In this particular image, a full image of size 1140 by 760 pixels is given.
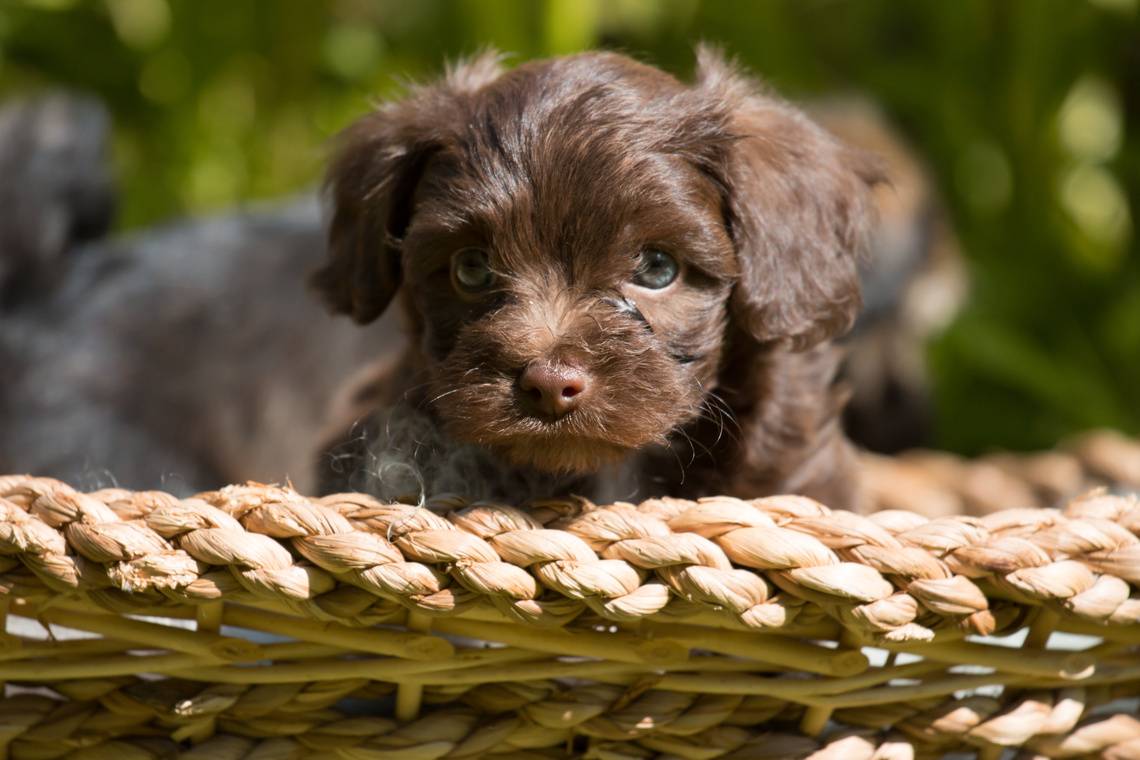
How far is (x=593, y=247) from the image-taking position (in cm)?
158

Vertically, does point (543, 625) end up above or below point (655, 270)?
below

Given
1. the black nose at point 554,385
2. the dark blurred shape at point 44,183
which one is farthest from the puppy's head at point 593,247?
the dark blurred shape at point 44,183

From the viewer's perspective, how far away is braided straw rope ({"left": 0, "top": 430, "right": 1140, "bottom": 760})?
1307mm

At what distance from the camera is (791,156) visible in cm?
183

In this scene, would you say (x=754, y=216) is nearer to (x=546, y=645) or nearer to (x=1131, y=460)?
(x=546, y=645)

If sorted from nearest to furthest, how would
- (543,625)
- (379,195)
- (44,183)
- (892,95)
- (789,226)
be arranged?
(543,625) < (789,226) < (379,195) < (44,183) < (892,95)

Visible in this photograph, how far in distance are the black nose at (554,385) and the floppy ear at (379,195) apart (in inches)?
20.7

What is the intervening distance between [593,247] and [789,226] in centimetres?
37

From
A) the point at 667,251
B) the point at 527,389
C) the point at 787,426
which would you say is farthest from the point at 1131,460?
the point at 527,389

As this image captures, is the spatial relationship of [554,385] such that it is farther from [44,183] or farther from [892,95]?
[892,95]

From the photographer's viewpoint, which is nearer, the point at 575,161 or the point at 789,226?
the point at 575,161

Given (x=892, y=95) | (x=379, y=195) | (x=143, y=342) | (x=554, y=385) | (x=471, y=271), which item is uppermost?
(x=892, y=95)

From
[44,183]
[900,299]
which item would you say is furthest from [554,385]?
[900,299]

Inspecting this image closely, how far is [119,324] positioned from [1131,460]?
291 centimetres
